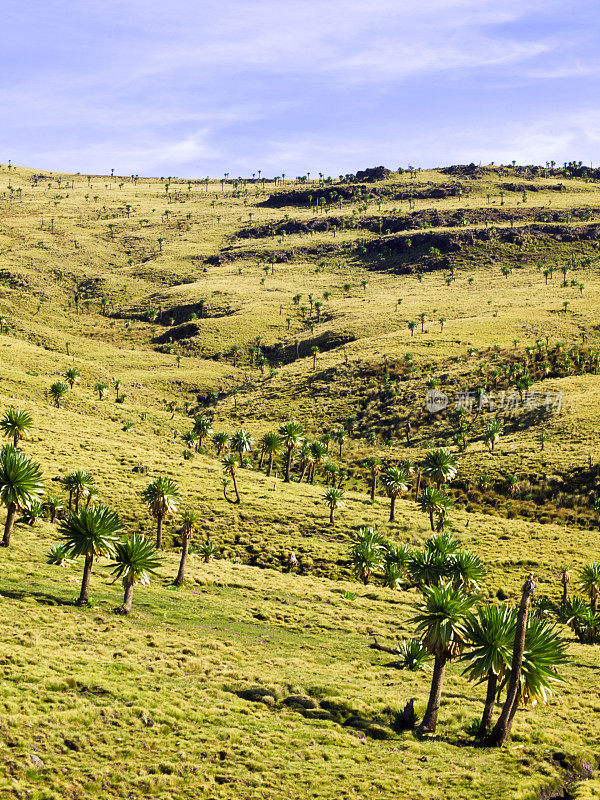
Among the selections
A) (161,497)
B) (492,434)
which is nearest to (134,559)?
(161,497)

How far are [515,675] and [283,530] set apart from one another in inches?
1812

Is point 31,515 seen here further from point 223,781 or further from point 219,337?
point 219,337

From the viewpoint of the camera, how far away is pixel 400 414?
117m

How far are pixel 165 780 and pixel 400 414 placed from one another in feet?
333

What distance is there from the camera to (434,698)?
24906 mm

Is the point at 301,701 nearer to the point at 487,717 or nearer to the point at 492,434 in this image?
the point at 487,717

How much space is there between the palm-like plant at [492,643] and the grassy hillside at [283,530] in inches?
125

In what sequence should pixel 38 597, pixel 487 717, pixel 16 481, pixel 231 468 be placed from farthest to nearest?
pixel 231 468, pixel 16 481, pixel 38 597, pixel 487 717

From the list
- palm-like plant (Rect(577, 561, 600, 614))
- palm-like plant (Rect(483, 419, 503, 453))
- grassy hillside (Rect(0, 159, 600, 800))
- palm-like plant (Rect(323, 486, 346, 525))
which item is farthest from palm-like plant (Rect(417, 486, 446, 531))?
palm-like plant (Rect(483, 419, 503, 453))

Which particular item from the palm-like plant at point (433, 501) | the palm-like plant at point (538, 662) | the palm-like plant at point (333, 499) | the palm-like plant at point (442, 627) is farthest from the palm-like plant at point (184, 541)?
the palm-like plant at point (538, 662)

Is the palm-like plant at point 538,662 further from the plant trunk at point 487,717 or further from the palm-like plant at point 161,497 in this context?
the palm-like plant at point 161,497

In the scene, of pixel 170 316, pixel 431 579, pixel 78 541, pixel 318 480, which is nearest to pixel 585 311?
pixel 318 480

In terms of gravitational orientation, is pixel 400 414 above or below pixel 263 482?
above

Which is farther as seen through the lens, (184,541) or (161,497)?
(161,497)
